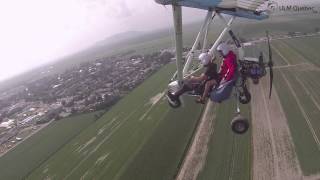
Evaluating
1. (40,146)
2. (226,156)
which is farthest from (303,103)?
(40,146)

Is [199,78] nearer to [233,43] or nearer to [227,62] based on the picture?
[227,62]

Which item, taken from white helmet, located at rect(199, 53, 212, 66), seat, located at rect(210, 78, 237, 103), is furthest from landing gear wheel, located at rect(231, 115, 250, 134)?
white helmet, located at rect(199, 53, 212, 66)

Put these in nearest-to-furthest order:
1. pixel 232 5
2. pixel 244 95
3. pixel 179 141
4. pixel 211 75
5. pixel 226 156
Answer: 1. pixel 232 5
2. pixel 211 75
3. pixel 244 95
4. pixel 226 156
5. pixel 179 141

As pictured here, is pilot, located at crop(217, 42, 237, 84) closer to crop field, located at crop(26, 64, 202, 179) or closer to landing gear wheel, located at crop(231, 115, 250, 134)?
landing gear wheel, located at crop(231, 115, 250, 134)

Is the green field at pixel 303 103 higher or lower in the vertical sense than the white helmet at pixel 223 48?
lower

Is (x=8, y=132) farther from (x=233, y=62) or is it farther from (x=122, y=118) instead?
(x=233, y=62)

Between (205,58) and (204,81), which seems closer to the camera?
(205,58)

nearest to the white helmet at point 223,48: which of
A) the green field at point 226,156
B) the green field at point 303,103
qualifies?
the green field at point 226,156

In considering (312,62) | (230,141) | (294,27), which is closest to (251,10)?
(230,141)

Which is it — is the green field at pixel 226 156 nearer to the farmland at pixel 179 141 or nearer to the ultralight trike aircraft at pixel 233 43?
the farmland at pixel 179 141
